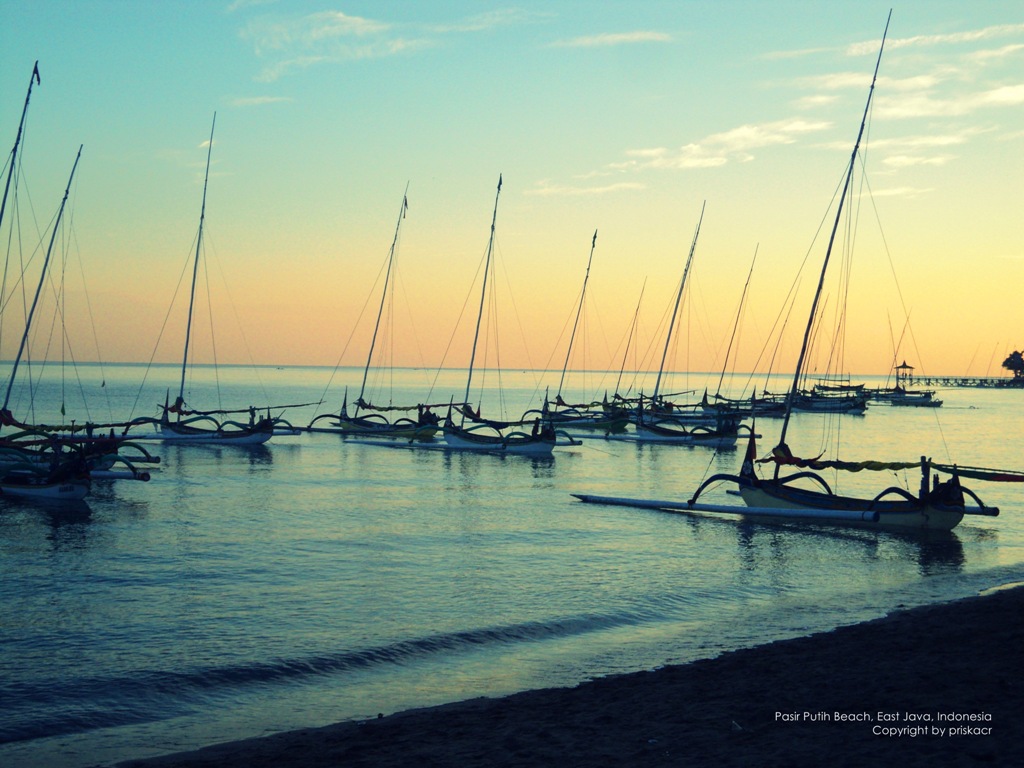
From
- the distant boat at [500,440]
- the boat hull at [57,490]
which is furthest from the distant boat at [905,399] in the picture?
the boat hull at [57,490]

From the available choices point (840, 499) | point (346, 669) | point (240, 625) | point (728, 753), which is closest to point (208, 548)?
point (240, 625)

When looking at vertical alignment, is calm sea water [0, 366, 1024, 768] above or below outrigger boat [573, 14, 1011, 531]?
below

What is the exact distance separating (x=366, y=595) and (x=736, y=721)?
1090 cm

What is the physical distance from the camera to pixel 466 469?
1983 inches

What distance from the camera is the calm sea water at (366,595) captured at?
12.2 meters

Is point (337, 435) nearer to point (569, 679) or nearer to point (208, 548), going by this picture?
point (208, 548)

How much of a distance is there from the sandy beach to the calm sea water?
1.37 metres

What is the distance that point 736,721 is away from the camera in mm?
9625

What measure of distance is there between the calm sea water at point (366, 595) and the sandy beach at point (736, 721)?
1.37 metres

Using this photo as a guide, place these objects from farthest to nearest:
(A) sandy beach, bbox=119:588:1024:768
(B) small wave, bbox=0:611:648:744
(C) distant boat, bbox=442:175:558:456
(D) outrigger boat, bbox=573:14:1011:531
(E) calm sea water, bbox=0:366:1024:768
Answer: (C) distant boat, bbox=442:175:558:456
(D) outrigger boat, bbox=573:14:1011:531
(E) calm sea water, bbox=0:366:1024:768
(B) small wave, bbox=0:611:648:744
(A) sandy beach, bbox=119:588:1024:768

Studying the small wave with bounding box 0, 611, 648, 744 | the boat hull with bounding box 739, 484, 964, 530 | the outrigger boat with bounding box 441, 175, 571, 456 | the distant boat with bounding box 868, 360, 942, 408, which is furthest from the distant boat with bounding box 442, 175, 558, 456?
the distant boat with bounding box 868, 360, 942, 408

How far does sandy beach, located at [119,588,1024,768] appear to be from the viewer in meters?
8.48

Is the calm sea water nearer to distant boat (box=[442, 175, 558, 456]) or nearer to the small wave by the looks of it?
the small wave

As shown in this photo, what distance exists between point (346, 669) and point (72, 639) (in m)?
5.37
